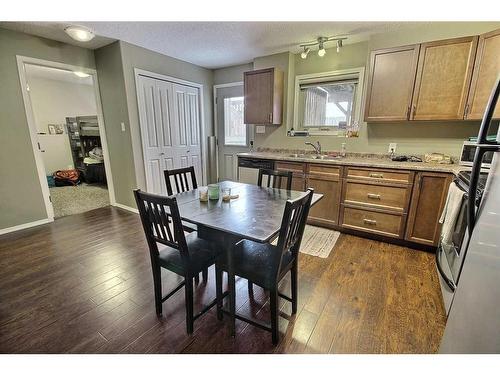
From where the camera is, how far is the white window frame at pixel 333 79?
3084 millimetres

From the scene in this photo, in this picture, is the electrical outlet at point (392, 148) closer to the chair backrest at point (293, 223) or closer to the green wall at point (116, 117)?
the chair backrest at point (293, 223)

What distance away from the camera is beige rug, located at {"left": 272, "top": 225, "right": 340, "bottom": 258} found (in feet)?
8.00

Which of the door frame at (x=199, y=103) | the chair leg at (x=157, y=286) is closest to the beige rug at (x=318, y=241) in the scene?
the chair leg at (x=157, y=286)

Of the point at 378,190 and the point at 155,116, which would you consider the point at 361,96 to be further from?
the point at 155,116

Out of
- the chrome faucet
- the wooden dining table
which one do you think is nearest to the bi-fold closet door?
the wooden dining table

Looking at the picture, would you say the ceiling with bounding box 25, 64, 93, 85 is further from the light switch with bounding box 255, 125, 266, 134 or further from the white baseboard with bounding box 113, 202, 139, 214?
the light switch with bounding box 255, 125, 266, 134

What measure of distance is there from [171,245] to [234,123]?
3.61 m

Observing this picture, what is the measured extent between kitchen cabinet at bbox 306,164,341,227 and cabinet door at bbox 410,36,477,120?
1.08 m

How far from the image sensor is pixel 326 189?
286cm

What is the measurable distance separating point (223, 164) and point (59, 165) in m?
4.26

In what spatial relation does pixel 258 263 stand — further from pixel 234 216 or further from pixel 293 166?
pixel 293 166

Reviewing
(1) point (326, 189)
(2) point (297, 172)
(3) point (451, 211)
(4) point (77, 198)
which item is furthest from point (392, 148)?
(4) point (77, 198)

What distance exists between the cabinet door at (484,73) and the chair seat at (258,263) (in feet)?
7.59
